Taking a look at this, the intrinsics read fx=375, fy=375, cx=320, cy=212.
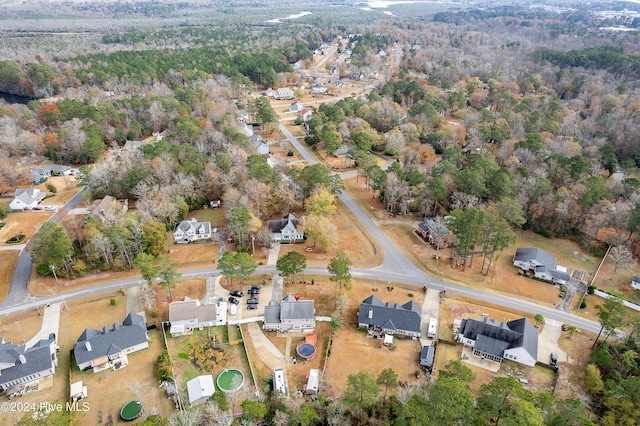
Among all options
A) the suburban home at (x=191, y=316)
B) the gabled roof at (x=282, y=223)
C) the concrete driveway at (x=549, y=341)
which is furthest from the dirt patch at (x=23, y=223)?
the concrete driveway at (x=549, y=341)

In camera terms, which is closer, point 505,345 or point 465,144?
point 505,345

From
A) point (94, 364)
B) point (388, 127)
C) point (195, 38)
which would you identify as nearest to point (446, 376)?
point (94, 364)

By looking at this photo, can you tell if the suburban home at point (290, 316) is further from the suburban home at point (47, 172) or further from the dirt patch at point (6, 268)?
the suburban home at point (47, 172)

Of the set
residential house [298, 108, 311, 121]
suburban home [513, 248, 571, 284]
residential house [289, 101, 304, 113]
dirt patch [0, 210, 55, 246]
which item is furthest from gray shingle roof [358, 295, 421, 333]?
residential house [289, 101, 304, 113]

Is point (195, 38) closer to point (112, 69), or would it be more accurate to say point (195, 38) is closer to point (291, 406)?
point (112, 69)

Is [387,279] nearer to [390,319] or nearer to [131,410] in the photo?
[390,319]
